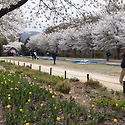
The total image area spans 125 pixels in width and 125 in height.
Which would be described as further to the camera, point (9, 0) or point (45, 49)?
point (45, 49)

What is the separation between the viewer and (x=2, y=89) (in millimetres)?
6594

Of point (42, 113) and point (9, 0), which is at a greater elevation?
point (9, 0)

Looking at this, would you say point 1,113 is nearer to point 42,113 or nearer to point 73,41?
point 42,113

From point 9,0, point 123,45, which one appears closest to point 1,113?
point 9,0

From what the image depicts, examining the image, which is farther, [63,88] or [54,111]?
[63,88]

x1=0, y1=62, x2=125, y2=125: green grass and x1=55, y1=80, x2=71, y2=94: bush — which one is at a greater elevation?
x1=55, y1=80, x2=71, y2=94: bush

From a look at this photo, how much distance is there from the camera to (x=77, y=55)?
44750mm

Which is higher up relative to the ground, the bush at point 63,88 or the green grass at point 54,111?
the bush at point 63,88

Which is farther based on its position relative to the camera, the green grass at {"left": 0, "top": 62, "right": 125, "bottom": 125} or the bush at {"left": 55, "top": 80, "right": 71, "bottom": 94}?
the bush at {"left": 55, "top": 80, "right": 71, "bottom": 94}

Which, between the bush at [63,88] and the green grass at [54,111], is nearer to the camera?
the green grass at [54,111]

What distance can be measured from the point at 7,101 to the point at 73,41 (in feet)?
137

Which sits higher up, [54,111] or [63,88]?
[63,88]

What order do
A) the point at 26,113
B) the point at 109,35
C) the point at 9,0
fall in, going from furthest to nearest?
the point at 109,35 → the point at 9,0 → the point at 26,113

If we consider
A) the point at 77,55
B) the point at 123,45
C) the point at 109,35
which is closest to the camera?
the point at 123,45
